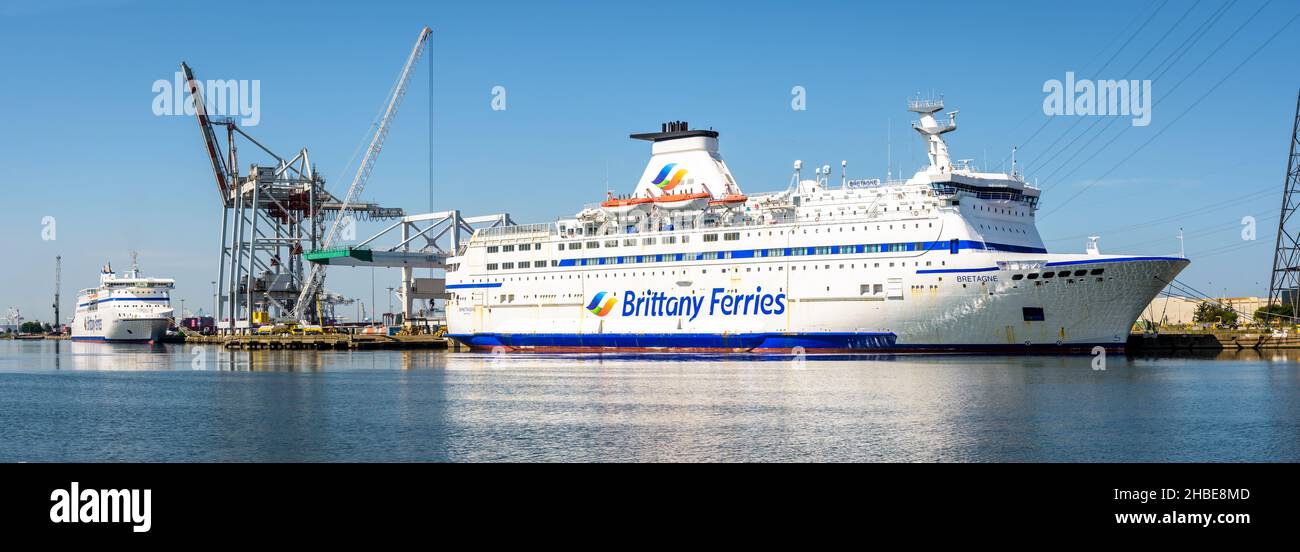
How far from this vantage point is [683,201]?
72.3 m

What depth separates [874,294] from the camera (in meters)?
61.1

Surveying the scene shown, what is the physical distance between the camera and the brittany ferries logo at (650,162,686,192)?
245 feet

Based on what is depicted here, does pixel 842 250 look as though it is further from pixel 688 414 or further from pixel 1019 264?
pixel 688 414

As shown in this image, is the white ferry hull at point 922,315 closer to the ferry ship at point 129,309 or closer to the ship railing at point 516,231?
the ship railing at point 516,231

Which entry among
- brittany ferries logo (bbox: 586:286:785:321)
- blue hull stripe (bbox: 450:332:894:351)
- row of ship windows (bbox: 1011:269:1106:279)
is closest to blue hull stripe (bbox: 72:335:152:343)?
blue hull stripe (bbox: 450:332:894:351)

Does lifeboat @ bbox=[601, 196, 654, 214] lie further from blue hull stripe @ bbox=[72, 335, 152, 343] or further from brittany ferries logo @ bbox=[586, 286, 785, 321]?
blue hull stripe @ bbox=[72, 335, 152, 343]

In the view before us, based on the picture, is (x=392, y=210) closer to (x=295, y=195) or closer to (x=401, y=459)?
(x=295, y=195)

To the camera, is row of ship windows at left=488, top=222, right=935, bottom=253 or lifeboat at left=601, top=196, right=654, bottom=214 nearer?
row of ship windows at left=488, top=222, right=935, bottom=253

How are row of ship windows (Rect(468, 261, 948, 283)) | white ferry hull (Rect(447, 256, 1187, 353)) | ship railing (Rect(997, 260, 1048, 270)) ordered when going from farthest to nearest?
row of ship windows (Rect(468, 261, 948, 283))
ship railing (Rect(997, 260, 1048, 270))
white ferry hull (Rect(447, 256, 1187, 353))

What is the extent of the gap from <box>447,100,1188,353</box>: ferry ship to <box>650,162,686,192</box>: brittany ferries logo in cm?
9

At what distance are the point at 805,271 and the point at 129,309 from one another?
95147 millimetres

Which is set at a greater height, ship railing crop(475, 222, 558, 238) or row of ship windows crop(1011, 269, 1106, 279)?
ship railing crop(475, 222, 558, 238)
